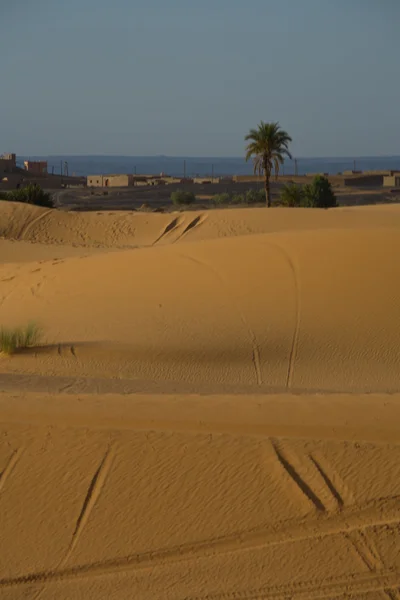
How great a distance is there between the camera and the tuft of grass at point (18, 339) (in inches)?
516

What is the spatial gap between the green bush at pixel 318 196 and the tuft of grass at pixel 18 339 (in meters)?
34.6

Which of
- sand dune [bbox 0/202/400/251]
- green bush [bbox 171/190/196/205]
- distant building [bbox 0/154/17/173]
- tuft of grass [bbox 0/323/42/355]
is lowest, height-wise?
tuft of grass [bbox 0/323/42/355]

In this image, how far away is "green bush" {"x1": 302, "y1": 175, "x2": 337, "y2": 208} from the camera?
4738 cm

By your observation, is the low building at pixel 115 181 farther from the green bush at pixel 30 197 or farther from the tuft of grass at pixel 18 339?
the tuft of grass at pixel 18 339

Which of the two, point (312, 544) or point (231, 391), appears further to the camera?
point (231, 391)

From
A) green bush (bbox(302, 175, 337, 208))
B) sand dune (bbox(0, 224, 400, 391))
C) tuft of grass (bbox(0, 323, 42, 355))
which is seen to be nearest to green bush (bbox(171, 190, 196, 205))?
green bush (bbox(302, 175, 337, 208))

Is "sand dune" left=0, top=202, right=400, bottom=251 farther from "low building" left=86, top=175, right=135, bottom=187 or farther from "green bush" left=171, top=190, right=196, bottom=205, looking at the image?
"low building" left=86, top=175, right=135, bottom=187

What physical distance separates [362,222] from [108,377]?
64.6 ft

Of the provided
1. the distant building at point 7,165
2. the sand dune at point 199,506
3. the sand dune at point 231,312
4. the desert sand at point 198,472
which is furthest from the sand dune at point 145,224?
the distant building at point 7,165

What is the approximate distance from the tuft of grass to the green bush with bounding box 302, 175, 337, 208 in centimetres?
3455

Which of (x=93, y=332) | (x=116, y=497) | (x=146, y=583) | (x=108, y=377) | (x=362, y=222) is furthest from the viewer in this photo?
(x=362, y=222)

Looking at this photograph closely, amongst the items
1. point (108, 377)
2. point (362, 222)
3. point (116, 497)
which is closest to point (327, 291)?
point (108, 377)

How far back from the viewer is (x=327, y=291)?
15773 millimetres

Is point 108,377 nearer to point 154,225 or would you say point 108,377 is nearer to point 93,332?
point 93,332
